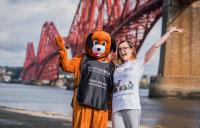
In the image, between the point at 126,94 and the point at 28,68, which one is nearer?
the point at 126,94

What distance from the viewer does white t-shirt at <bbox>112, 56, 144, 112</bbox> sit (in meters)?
4.92

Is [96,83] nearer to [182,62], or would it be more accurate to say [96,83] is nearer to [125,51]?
[125,51]

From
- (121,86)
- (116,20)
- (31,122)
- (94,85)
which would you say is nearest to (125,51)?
(121,86)

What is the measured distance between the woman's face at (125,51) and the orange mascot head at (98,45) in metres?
0.13

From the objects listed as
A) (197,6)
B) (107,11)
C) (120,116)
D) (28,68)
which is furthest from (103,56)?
(28,68)

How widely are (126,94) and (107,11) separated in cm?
6151

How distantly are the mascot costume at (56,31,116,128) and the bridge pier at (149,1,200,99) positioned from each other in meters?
36.4

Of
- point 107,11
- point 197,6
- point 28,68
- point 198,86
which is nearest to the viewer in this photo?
point 198,86

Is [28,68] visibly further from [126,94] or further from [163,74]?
[126,94]

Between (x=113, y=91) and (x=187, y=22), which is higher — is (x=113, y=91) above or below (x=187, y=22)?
below

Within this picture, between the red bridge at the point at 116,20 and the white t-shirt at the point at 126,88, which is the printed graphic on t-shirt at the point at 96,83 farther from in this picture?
the red bridge at the point at 116,20

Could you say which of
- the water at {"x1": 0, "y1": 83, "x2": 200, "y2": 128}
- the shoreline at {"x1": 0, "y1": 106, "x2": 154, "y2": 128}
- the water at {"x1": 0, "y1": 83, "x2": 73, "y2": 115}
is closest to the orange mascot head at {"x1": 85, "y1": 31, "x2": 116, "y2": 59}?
the shoreline at {"x1": 0, "y1": 106, "x2": 154, "y2": 128}

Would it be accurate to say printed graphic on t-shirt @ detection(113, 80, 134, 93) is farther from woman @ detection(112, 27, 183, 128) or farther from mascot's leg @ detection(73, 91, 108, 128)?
mascot's leg @ detection(73, 91, 108, 128)

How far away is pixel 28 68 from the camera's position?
123 meters
